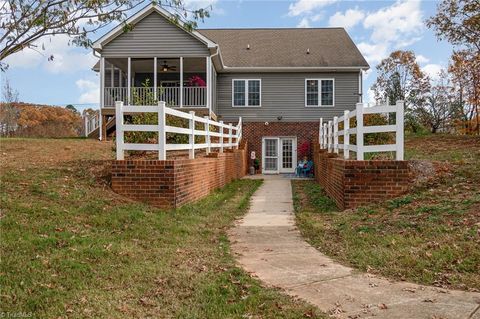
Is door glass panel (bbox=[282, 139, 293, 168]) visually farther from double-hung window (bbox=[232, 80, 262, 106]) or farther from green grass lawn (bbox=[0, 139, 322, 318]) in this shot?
green grass lawn (bbox=[0, 139, 322, 318])

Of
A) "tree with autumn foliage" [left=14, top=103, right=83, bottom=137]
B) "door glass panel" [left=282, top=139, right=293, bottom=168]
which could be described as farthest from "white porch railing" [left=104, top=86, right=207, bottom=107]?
"tree with autumn foliage" [left=14, top=103, right=83, bottom=137]

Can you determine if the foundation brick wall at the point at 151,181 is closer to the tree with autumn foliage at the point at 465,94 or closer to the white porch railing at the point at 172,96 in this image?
the white porch railing at the point at 172,96

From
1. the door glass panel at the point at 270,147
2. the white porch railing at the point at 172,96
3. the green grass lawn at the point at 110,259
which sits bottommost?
the green grass lawn at the point at 110,259

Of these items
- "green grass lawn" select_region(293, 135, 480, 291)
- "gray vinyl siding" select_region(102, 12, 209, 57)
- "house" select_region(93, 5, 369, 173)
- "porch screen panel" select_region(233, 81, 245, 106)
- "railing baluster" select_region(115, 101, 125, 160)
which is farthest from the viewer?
"porch screen panel" select_region(233, 81, 245, 106)

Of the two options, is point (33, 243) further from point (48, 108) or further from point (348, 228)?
point (48, 108)

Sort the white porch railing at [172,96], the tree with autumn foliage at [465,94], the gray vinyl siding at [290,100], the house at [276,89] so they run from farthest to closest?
the tree with autumn foliage at [465,94], the gray vinyl siding at [290,100], the house at [276,89], the white porch railing at [172,96]

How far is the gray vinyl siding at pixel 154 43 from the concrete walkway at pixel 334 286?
566 inches

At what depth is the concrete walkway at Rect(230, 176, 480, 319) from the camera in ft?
12.4

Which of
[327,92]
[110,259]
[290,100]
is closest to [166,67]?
[290,100]

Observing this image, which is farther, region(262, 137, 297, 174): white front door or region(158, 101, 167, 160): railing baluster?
region(262, 137, 297, 174): white front door

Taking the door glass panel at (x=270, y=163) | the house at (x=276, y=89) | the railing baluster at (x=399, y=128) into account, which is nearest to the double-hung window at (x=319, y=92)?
the house at (x=276, y=89)

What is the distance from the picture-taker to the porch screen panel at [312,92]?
76.8ft

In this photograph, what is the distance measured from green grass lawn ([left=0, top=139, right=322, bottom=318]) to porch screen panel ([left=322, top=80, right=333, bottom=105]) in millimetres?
15779

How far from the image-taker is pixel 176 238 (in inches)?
251
